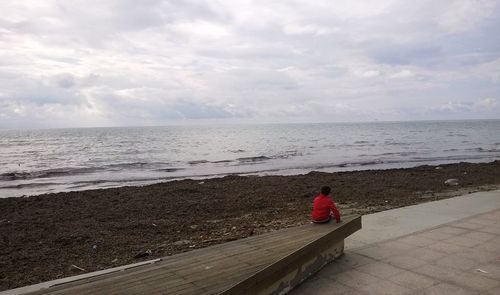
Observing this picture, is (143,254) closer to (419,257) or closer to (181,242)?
(181,242)

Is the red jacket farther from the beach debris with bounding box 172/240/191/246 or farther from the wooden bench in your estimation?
the beach debris with bounding box 172/240/191/246

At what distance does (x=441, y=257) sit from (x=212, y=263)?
10.3ft

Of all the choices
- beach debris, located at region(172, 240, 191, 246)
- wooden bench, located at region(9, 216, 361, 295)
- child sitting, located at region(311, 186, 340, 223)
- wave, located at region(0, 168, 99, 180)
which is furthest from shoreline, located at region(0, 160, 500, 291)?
wave, located at region(0, 168, 99, 180)

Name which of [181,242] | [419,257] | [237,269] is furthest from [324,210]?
[181,242]

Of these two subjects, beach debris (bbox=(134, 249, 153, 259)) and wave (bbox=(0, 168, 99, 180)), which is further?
wave (bbox=(0, 168, 99, 180))

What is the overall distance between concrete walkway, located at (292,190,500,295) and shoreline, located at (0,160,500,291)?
Result: 99.6 inches

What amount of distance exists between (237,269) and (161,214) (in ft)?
24.0

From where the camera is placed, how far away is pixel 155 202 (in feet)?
43.2

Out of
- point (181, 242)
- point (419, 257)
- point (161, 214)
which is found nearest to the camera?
point (419, 257)

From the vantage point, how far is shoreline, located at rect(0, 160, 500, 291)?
282 inches

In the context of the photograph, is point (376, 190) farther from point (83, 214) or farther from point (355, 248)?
point (83, 214)

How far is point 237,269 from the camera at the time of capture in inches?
164

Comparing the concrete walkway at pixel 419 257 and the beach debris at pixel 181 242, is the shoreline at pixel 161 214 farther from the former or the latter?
the concrete walkway at pixel 419 257

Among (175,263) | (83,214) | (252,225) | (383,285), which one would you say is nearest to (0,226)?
(83,214)
